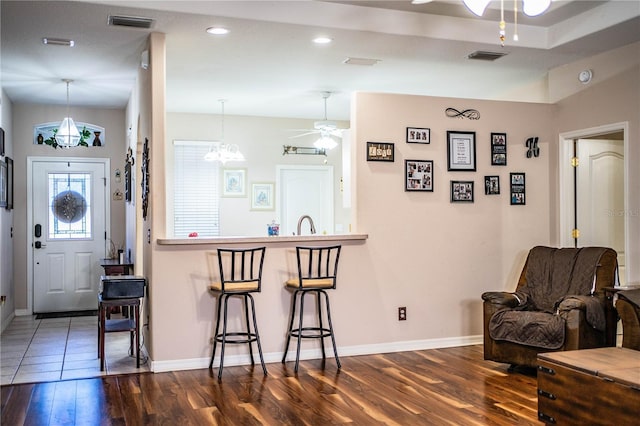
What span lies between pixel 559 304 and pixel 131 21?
3.86 metres

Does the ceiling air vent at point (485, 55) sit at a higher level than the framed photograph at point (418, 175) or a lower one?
higher

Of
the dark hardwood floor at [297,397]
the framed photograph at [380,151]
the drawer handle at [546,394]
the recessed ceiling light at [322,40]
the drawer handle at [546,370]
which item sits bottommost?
the dark hardwood floor at [297,397]

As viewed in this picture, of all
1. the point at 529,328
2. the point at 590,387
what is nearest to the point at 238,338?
the point at 529,328

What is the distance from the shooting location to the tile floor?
4.81 m

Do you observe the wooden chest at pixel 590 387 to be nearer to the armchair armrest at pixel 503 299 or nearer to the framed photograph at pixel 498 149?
the armchair armrest at pixel 503 299

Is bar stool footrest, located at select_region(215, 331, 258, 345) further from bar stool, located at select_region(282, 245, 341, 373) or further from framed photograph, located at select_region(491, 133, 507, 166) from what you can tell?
framed photograph, located at select_region(491, 133, 507, 166)

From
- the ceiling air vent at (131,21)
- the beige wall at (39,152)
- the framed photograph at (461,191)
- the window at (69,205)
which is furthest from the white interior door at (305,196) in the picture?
the ceiling air vent at (131,21)

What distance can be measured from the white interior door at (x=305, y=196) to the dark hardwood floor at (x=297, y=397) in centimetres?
417

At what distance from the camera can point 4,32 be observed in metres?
4.77

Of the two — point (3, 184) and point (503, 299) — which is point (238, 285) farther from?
point (3, 184)

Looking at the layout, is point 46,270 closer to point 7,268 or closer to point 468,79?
point 7,268

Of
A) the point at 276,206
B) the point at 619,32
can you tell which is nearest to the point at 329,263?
the point at 619,32

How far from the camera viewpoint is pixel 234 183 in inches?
348

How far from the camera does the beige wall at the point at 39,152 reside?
311 inches
